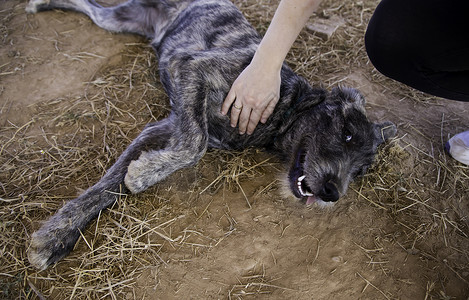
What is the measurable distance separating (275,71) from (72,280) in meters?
2.02

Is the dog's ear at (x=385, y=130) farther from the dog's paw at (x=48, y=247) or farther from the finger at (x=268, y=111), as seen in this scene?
the dog's paw at (x=48, y=247)

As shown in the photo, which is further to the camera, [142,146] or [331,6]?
[331,6]

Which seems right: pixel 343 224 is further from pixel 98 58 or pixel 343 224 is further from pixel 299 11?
pixel 98 58

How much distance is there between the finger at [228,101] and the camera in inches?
112

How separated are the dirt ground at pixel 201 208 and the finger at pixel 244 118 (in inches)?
15.8

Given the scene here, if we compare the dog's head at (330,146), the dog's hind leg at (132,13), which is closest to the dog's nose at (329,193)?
the dog's head at (330,146)

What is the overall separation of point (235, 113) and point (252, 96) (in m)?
0.23

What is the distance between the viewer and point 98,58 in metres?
4.06

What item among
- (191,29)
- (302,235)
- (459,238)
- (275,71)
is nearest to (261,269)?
(302,235)

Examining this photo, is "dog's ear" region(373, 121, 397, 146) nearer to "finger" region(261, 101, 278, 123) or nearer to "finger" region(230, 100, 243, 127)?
"finger" region(261, 101, 278, 123)

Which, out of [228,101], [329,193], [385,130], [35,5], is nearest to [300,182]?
[329,193]

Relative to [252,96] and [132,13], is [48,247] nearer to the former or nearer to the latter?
[252,96]

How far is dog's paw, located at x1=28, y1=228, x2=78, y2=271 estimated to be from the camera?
2.38 metres

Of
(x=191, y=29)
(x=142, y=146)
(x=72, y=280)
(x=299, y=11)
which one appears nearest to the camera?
(x=72, y=280)
